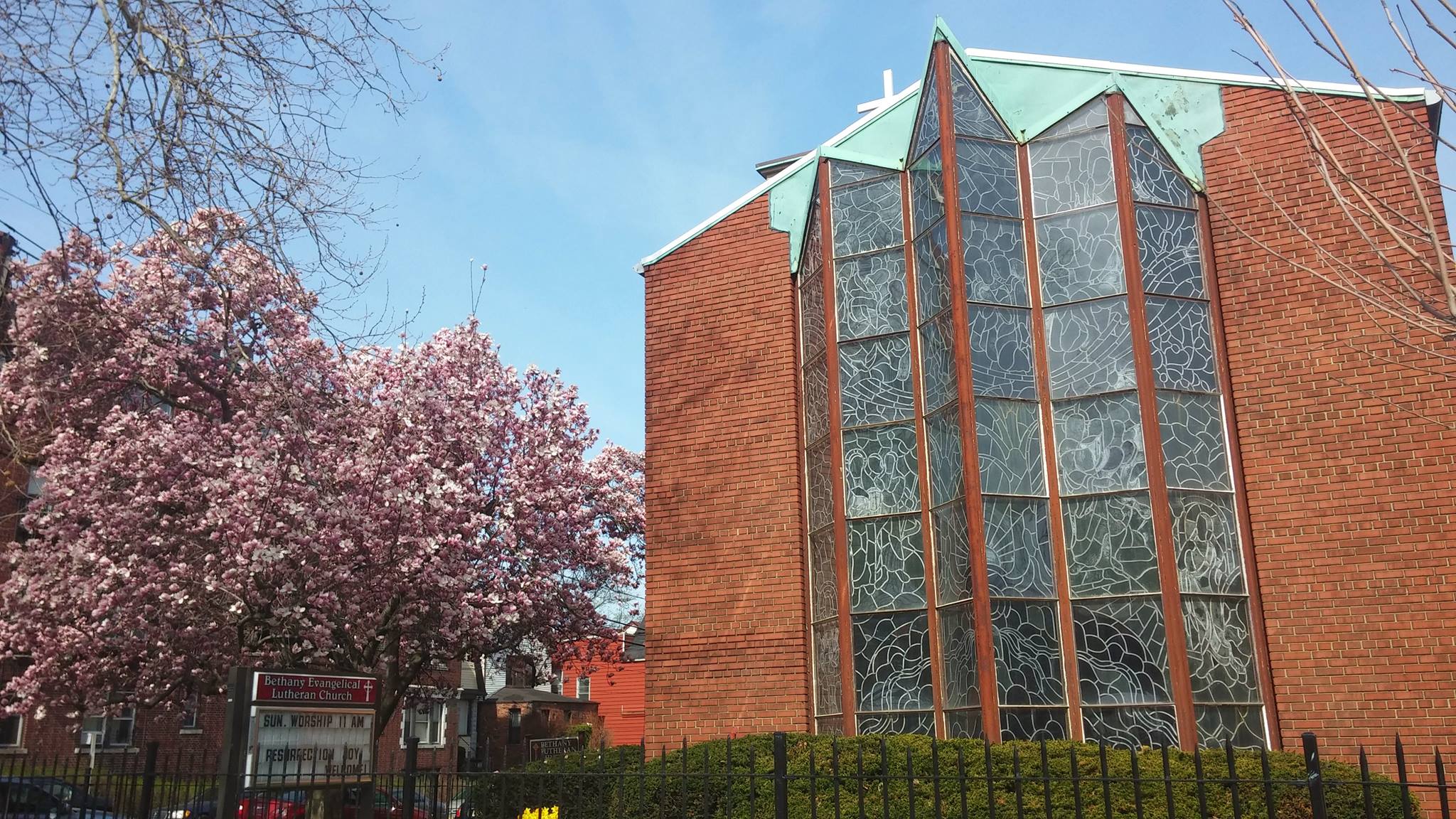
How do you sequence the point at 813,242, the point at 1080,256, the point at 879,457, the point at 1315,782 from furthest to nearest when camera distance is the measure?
the point at 813,242, the point at 879,457, the point at 1080,256, the point at 1315,782

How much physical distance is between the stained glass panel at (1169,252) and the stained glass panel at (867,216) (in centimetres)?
260

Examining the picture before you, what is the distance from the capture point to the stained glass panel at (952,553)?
11328 millimetres

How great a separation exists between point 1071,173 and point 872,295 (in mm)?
2506

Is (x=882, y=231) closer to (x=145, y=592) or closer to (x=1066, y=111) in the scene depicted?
(x=1066, y=111)

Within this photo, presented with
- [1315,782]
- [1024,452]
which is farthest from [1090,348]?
[1315,782]

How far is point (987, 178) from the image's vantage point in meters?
12.4

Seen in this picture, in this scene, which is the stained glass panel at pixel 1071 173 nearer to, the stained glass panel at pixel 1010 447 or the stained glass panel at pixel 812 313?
the stained glass panel at pixel 1010 447

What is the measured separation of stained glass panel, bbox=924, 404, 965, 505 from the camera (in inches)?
457

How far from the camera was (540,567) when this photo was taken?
24.7 m

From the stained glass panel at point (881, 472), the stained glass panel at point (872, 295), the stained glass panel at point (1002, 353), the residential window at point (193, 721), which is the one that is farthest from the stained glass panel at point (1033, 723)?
the residential window at point (193, 721)

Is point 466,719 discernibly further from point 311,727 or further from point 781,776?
point 781,776

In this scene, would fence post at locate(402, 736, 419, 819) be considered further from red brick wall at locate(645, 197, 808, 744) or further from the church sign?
red brick wall at locate(645, 197, 808, 744)

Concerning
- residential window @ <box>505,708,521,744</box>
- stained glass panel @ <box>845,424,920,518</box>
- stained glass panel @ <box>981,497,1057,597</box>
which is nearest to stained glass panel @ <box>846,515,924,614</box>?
stained glass panel @ <box>845,424,920,518</box>

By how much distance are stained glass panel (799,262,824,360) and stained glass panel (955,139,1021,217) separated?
2018 millimetres
